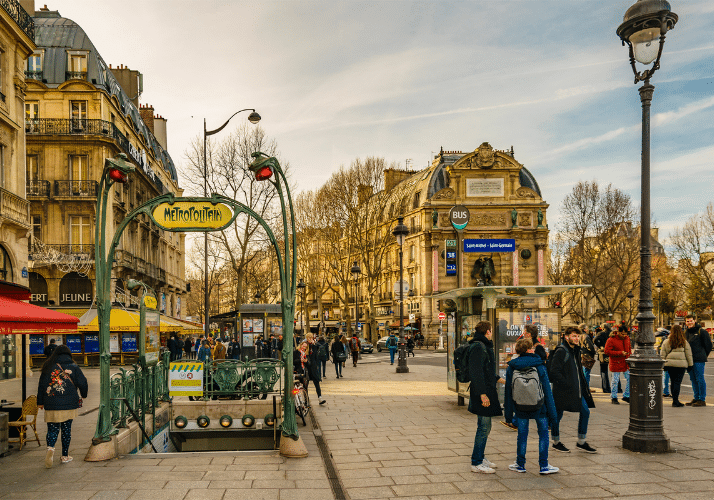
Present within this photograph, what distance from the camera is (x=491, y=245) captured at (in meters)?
16.0

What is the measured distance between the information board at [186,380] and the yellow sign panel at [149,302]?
1190 mm

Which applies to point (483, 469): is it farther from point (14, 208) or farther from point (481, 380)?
point (14, 208)

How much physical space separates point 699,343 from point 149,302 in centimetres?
1102

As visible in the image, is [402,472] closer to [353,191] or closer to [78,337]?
[78,337]

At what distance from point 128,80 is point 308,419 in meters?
39.0

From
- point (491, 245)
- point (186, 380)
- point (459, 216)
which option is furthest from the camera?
point (459, 216)

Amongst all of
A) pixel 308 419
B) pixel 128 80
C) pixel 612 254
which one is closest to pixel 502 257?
pixel 612 254

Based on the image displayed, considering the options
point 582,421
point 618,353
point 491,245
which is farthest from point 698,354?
point 582,421

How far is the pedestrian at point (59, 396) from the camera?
8109 millimetres

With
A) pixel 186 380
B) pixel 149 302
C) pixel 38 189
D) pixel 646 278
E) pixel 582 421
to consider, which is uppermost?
pixel 38 189

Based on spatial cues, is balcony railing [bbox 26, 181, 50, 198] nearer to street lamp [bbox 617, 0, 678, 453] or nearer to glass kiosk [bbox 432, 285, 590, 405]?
glass kiosk [bbox 432, 285, 590, 405]

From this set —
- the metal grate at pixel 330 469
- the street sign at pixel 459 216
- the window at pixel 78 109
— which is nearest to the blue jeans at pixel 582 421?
the metal grate at pixel 330 469

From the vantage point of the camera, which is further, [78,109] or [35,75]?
[35,75]

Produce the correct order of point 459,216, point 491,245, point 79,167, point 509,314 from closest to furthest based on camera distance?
point 509,314, point 491,245, point 459,216, point 79,167
